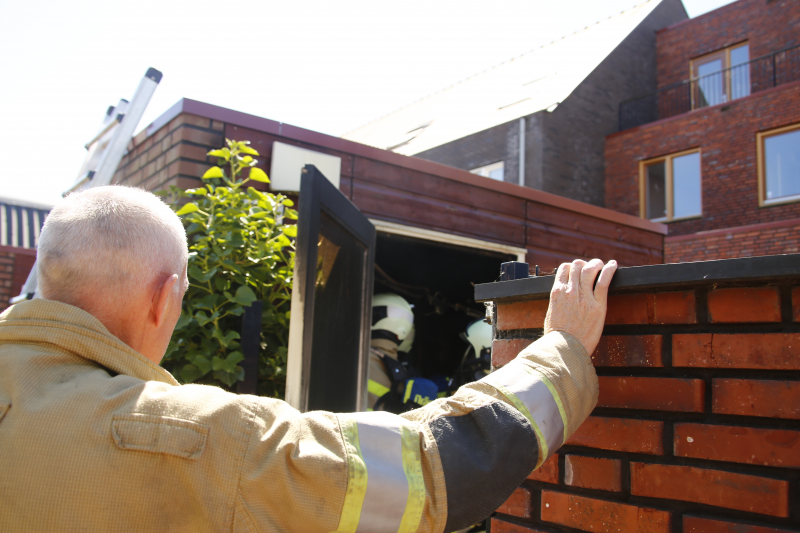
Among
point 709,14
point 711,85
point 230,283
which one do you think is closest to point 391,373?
point 230,283

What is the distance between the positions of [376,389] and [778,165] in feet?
44.4

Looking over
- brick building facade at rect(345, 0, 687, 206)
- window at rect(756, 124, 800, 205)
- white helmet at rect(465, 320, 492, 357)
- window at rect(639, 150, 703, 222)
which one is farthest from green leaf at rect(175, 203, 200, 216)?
window at rect(756, 124, 800, 205)

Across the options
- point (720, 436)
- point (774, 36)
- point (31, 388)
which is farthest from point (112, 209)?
point (774, 36)

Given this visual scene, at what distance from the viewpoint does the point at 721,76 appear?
51.8 feet

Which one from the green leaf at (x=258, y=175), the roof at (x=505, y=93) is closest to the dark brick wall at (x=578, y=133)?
the roof at (x=505, y=93)

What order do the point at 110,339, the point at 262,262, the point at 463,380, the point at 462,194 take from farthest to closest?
the point at 463,380, the point at 462,194, the point at 262,262, the point at 110,339

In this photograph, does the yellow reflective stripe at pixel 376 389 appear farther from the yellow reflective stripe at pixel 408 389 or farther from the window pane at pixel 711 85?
the window pane at pixel 711 85

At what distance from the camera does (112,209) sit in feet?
4.07

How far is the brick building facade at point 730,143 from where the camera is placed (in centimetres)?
1343

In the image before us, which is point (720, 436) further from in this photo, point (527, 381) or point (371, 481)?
point (371, 481)

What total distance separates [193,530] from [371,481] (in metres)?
0.32

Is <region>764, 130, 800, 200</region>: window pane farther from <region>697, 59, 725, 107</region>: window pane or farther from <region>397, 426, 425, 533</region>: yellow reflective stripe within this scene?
<region>397, 426, 425, 533</region>: yellow reflective stripe

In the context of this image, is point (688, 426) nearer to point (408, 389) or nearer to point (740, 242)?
point (408, 389)

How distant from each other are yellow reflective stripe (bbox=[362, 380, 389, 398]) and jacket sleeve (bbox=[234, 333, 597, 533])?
3640 millimetres
